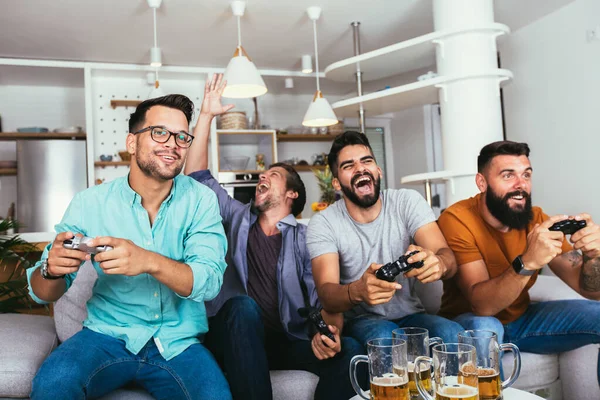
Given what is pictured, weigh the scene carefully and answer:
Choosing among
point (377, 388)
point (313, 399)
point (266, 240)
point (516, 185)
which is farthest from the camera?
point (266, 240)

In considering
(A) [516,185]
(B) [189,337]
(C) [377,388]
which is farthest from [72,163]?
(C) [377,388]

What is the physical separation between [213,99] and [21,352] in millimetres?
1369

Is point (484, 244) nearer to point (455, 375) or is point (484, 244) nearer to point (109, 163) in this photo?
point (455, 375)

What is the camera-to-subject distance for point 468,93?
11.8 feet

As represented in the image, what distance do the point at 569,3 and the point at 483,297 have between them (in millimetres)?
3443

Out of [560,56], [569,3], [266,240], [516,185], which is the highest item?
[569,3]

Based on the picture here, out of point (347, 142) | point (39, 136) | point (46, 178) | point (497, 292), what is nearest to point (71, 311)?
point (347, 142)

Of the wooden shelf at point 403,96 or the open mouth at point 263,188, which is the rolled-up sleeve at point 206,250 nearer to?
the open mouth at point 263,188

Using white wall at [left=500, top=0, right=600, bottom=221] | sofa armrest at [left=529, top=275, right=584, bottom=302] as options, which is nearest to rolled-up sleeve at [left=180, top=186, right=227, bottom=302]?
sofa armrest at [left=529, top=275, right=584, bottom=302]

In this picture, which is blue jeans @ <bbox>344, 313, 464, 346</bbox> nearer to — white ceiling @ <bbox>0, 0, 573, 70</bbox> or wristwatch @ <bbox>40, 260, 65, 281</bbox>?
wristwatch @ <bbox>40, 260, 65, 281</bbox>

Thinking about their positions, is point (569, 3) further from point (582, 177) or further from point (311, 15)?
point (311, 15)

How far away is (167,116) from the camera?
70.1 inches

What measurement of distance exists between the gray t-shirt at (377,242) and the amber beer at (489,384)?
0.87 meters

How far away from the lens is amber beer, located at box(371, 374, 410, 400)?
1.17 metres
